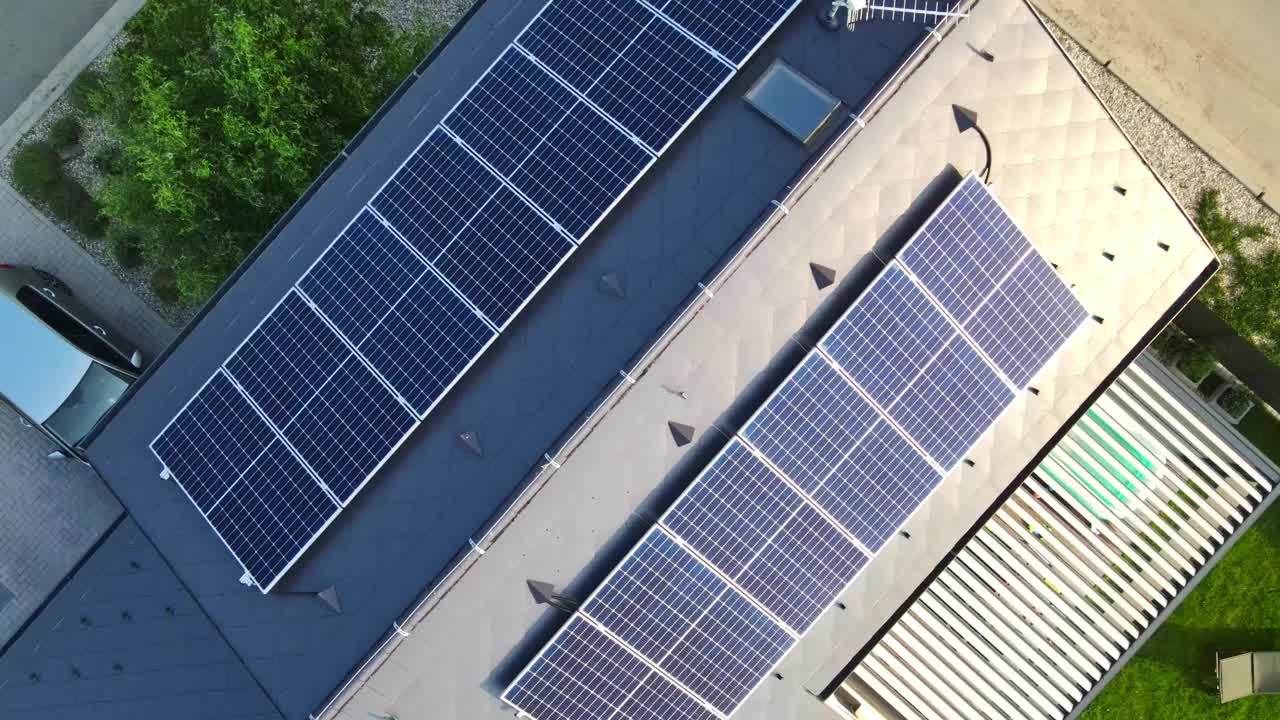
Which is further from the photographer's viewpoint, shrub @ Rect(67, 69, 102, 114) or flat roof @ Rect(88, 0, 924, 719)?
shrub @ Rect(67, 69, 102, 114)

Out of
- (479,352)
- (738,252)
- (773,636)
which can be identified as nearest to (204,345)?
(479,352)

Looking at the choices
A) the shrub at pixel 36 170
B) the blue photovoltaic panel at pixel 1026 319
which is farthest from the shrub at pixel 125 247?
the blue photovoltaic panel at pixel 1026 319

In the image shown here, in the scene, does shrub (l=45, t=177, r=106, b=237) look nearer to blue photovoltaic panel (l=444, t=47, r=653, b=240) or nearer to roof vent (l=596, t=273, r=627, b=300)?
blue photovoltaic panel (l=444, t=47, r=653, b=240)

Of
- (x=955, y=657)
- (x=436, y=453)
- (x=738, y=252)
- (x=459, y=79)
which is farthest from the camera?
(x=955, y=657)

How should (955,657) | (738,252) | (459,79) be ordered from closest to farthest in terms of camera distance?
1. (738,252)
2. (459,79)
3. (955,657)

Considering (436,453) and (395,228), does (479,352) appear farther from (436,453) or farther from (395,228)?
(395,228)

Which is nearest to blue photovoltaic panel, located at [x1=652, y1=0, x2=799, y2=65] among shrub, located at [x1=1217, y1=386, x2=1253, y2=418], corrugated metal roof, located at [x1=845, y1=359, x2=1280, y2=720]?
corrugated metal roof, located at [x1=845, y1=359, x2=1280, y2=720]
